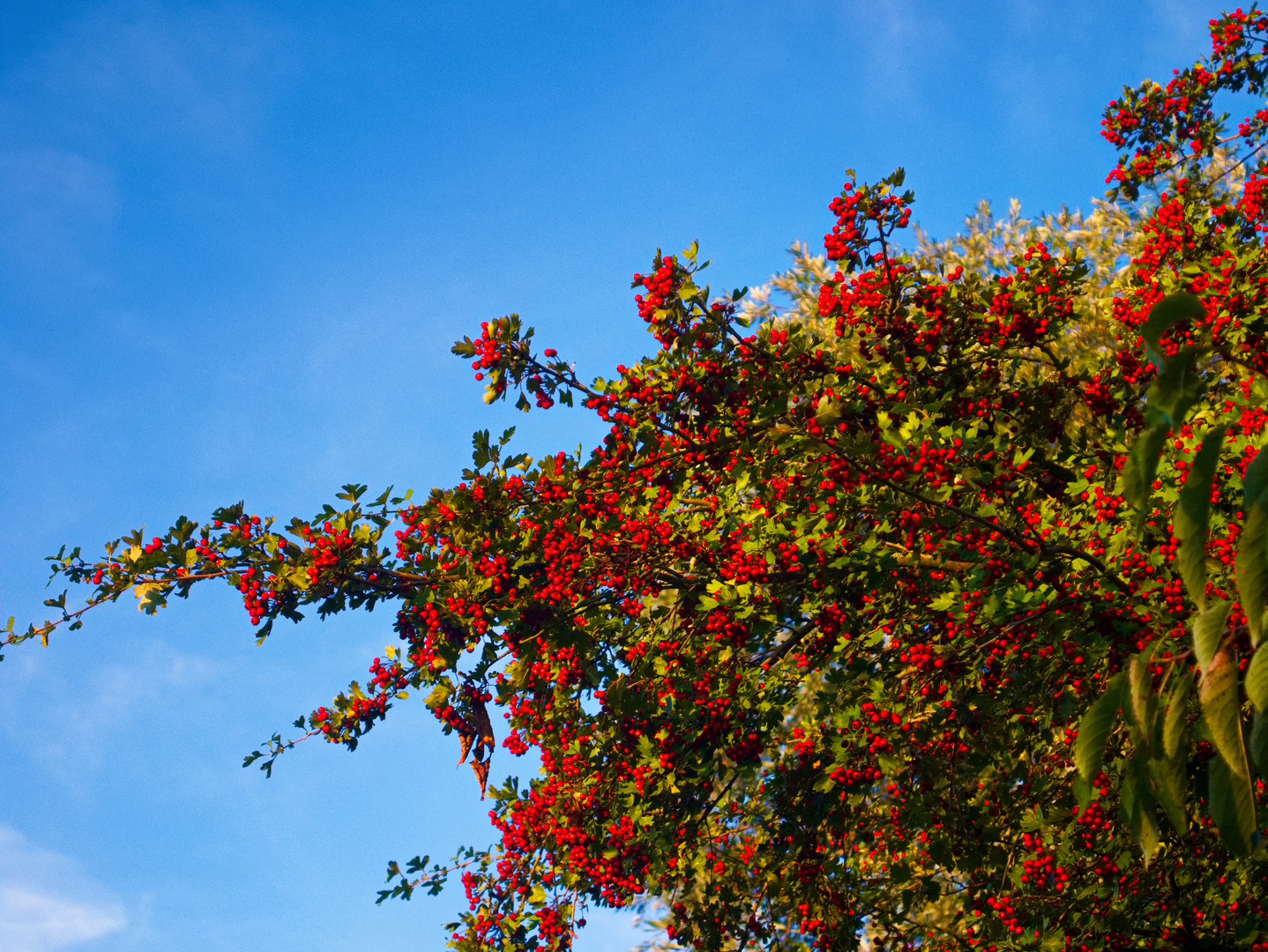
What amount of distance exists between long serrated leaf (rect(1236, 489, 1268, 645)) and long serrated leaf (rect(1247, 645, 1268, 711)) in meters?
0.11

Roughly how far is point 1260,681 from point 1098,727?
343 millimetres

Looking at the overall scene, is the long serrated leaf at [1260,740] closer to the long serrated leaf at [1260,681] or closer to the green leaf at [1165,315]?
the long serrated leaf at [1260,681]

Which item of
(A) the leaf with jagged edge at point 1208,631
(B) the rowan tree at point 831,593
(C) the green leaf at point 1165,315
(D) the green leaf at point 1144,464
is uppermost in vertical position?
(B) the rowan tree at point 831,593

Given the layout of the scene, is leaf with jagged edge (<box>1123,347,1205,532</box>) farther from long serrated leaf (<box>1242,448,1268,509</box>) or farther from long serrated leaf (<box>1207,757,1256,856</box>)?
long serrated leaf (<box>1207,757,1256,856</box>)

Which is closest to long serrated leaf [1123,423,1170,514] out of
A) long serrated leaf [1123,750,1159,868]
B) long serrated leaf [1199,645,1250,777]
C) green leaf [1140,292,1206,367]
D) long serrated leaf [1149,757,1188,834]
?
green leaf [1140,292,1206,367]

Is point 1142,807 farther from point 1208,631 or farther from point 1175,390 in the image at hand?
point 1175,390

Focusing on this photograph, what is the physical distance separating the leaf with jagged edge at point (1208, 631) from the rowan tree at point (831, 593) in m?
3.46

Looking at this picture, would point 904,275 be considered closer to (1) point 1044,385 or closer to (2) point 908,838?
(1) point 1044,385

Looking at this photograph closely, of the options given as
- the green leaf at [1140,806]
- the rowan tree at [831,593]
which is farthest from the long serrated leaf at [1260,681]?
the rowan tree at [831,593]

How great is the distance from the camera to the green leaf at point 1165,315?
1.48 meters

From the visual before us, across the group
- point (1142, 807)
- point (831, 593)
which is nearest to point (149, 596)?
point (831, 593)

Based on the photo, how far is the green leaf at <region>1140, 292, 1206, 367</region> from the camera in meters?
1.48

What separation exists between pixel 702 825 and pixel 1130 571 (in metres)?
3.91

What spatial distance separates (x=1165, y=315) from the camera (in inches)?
60.0
